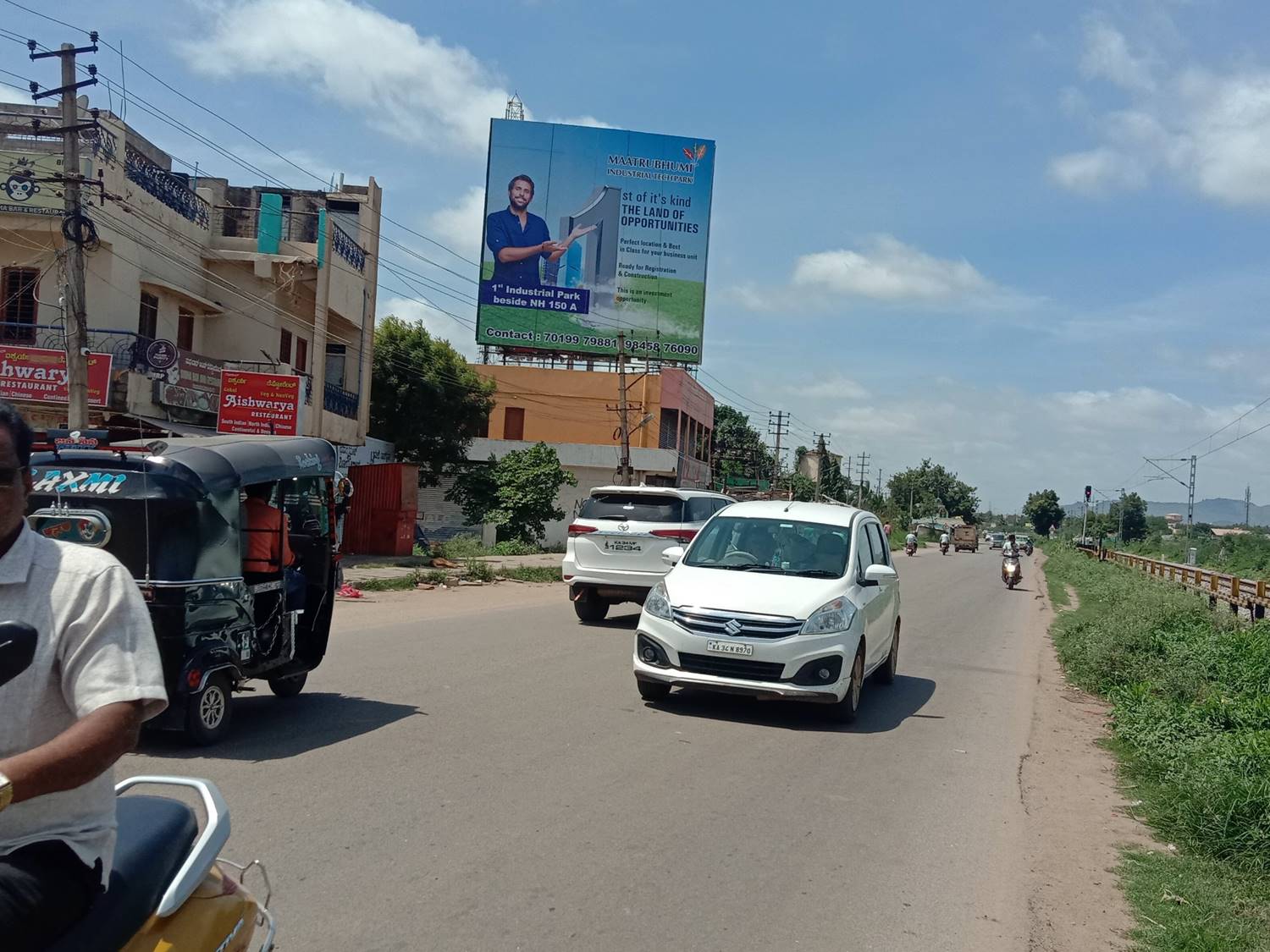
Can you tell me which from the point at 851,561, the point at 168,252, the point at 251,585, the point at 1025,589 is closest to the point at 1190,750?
the point at 851,561

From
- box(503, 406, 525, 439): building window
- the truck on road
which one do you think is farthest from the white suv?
the truck on road

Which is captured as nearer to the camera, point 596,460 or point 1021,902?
point 1021,902

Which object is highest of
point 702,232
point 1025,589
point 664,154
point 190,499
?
point 664,154

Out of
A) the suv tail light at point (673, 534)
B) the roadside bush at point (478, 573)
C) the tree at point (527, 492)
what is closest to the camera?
the suv tail light at point (673, 534)

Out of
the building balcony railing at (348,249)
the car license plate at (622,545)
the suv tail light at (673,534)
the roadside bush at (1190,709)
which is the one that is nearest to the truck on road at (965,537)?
the building balcony railing at (348,249)

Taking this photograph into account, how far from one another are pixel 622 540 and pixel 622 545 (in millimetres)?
69

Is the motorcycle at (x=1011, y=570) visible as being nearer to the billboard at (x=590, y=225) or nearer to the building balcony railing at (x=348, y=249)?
the billboard at (x=590, y=225)

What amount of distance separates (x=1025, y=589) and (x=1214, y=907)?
3109 centimetres

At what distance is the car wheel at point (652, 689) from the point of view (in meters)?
9.11

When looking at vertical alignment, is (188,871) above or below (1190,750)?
above

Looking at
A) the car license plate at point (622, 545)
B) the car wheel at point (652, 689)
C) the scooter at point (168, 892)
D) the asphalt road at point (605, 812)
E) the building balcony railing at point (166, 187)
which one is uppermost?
the building balcony railing at point (166, 187)

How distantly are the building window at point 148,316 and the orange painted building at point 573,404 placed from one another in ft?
86.4

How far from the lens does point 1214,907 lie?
16.5ft

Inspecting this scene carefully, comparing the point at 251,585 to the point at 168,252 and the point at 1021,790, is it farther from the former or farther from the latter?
the point at 168,252
